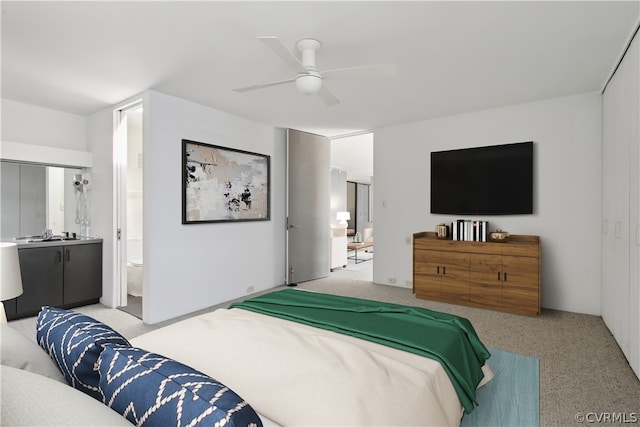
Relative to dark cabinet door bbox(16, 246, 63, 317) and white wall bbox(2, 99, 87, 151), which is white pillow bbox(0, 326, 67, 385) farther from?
white wall bbox(2, 99, 87, 151)

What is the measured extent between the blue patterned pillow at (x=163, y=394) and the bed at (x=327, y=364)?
1.54ft

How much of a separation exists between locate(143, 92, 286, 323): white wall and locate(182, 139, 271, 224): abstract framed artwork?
91 millimetres

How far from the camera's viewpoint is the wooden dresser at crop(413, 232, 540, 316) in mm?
3660

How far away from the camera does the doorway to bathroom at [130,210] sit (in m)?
4.04

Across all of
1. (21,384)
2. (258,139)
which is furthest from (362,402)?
(258,139)

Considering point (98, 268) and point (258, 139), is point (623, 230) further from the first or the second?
→ point (98, 268)

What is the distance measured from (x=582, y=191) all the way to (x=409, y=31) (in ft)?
9.36

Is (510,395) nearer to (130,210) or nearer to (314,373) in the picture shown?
(314,373)

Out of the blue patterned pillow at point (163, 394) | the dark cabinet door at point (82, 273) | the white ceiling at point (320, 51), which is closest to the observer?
the blue patterned pillow at point (163, 394)

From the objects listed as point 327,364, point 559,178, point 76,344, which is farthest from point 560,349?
point 76,344

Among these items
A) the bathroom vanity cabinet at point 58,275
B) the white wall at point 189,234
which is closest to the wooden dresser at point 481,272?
the white wall at point 189,234

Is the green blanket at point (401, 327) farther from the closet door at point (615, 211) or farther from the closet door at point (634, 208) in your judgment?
the closet door at point (615, 211)

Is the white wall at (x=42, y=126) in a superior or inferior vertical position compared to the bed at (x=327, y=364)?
superior

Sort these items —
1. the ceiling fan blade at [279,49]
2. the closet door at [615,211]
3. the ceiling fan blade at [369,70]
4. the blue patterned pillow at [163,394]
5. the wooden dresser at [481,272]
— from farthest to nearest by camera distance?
1. the wooden dresser at [481,272]
2. the closet door at [615,211]
3. the ceiling fan blade at [369,70]
4. the ceiling fan blade at [279,49]
5. the blue patterned pillow at [163,394]
